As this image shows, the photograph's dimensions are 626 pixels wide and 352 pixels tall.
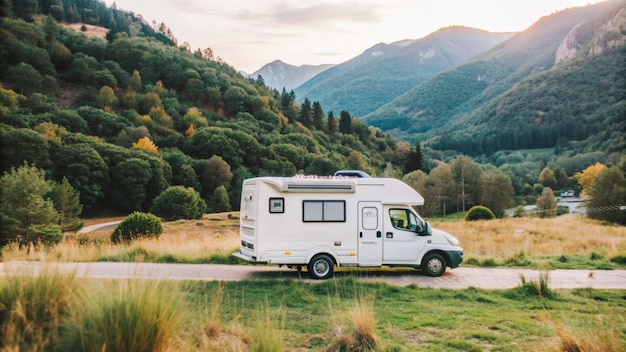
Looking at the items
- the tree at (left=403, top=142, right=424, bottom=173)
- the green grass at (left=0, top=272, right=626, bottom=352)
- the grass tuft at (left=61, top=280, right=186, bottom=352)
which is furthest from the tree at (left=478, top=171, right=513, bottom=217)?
the grass tuft at (left=61, top=280, right=186, bottom=352)

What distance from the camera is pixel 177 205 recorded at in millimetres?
54250

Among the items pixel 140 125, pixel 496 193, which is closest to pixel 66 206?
pixel 496 193

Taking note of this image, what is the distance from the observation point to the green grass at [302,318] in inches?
179

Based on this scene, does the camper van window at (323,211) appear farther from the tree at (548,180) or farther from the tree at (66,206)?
the tree at (548,180)

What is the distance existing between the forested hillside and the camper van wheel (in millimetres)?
45963

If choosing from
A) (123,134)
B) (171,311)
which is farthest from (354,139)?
(171,311)

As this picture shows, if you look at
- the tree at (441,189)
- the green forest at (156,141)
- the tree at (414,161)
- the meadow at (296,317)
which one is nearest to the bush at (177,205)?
the green forest at (156,141)

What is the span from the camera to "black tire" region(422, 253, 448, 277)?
13750 mm

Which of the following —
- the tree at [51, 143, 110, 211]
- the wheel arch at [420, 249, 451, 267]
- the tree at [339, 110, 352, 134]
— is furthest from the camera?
the tree at [339, 110, 352, 134]

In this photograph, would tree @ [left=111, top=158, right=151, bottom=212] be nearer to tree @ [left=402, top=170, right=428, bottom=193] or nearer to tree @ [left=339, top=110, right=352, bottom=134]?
tree @ [left=402, top=170, right=428, bottom=193]

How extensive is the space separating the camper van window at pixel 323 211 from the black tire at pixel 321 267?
3.38ft

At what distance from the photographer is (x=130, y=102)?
10425cm

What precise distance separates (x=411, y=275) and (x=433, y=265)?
2.33 ft

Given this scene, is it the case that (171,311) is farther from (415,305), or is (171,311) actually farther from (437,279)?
(437,279)
